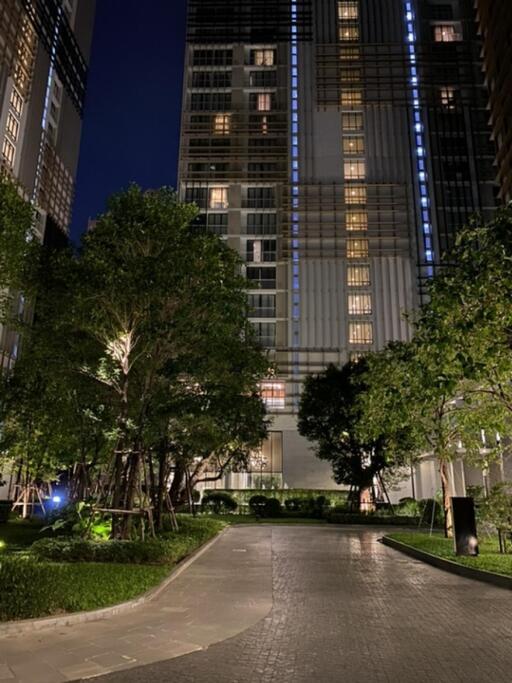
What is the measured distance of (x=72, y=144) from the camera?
93.4m

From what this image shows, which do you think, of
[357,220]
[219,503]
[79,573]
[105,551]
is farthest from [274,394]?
[79,573]

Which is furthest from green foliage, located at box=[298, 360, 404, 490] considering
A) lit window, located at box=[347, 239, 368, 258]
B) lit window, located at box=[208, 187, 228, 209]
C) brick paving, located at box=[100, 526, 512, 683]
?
lit window, located at box=[208, 187, 228, 209]

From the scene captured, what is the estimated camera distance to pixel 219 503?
4128 cm

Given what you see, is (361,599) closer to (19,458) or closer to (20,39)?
(19,458)

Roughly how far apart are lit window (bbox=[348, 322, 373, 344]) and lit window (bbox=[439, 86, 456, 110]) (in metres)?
28.0

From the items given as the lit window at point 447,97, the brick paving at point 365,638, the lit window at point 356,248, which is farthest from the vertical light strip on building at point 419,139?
the brick paving at point 365,638

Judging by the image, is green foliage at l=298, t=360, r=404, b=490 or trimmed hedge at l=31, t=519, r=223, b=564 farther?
green foliage at l=298, t=360, r=404, b=490

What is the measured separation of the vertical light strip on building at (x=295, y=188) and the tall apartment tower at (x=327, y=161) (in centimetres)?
14

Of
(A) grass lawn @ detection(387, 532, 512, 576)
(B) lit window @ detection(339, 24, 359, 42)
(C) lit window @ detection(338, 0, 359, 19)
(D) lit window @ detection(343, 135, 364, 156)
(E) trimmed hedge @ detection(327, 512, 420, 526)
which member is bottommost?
(A) grass lawn @ detection(387, 532, 512, 576)

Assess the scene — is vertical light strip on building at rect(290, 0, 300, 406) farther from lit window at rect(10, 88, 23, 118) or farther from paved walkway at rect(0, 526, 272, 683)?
paved walkway at rect(0, 526, 272, 683)

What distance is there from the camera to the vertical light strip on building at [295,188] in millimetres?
55844

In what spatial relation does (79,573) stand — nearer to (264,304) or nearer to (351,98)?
(264,304)

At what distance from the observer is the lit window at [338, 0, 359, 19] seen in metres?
66.6

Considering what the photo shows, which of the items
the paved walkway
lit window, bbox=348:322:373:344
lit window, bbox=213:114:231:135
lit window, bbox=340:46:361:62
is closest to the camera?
the paved walkway
